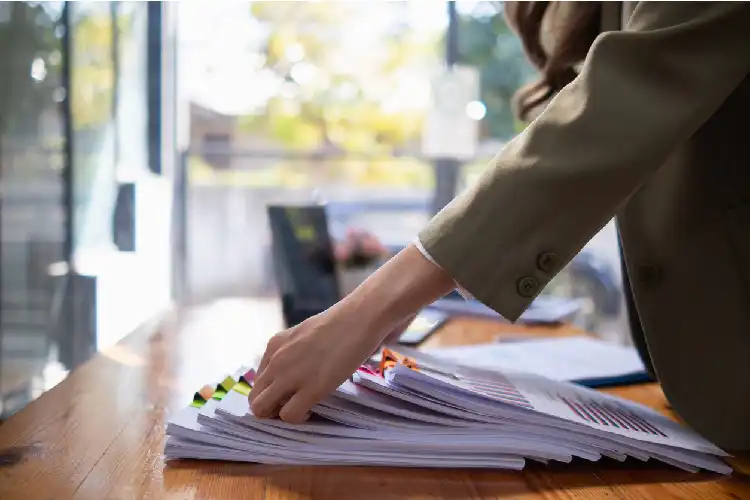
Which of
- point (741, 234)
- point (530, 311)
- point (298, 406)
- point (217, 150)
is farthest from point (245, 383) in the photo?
point (217, 150)

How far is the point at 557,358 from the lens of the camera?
0.99m

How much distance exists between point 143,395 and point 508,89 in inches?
103

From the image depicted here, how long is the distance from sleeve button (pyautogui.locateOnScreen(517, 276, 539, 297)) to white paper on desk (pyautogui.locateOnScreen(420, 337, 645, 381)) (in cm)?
27

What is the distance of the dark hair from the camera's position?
2.75 ft

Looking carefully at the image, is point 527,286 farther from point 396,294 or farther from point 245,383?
point 245,383

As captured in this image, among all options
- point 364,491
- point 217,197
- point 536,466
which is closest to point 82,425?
point 364,491

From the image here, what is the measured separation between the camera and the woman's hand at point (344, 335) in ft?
1.82

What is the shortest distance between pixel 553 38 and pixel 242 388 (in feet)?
1.88

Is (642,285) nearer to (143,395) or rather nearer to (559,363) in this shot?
(559,363)

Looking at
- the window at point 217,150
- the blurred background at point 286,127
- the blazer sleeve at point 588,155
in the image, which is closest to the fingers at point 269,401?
the blazer sleeve at point 588,155

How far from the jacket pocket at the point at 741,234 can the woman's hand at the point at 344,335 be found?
0.28 meters

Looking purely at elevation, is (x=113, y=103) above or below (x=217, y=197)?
above

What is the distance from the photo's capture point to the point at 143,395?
0.81 m

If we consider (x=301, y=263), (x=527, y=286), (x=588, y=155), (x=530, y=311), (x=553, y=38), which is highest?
(x=553, y=38)
